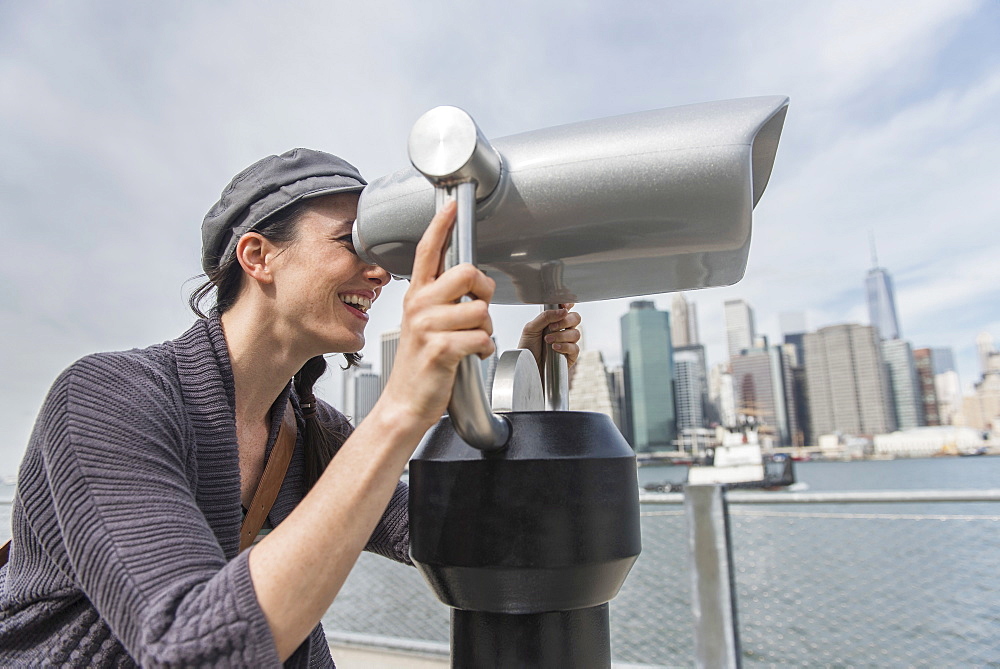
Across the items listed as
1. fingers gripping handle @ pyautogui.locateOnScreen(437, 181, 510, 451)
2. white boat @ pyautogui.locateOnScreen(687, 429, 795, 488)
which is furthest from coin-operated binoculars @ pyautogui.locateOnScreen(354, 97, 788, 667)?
white boat @ pyautogui.locateOnScreen(687, 429, 795, 488)

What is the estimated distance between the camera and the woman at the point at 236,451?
438mm

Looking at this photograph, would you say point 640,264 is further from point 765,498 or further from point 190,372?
point 765,498

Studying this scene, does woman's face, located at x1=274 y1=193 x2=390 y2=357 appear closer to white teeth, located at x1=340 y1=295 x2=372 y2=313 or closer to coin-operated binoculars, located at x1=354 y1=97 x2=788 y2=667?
white teeth, located at x1=340 y1=295 x2=372 y2=313

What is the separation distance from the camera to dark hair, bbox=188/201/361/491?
81cm

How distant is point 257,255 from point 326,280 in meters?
0.14

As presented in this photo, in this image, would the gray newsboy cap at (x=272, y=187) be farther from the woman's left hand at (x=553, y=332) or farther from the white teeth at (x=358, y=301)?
the woman's left hand at (x=553, y=332)

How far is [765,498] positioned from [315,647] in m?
1.54

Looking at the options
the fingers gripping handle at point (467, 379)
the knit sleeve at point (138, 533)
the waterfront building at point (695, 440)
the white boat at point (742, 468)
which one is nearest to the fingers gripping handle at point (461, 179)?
the fingers gripping handle at point (467, 379)

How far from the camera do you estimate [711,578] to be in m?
1.84

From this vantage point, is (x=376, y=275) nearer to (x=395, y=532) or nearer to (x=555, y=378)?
(x=555, y=378)

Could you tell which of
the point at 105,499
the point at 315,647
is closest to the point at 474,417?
the point at 105,499

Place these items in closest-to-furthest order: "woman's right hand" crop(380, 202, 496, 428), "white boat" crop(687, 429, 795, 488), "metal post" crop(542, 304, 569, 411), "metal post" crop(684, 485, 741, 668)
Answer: "woman's right hand" crop(380, 202, 496, 428), "metal post" crop(542, 304, 569, 411), "metal post" crop(684, 485, 741, 668), "white boat" crop(687, 429, 795, 488)

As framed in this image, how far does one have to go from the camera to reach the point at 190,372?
742 millimetres

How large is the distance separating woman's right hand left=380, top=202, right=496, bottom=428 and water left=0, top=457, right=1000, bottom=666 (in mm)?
1720
